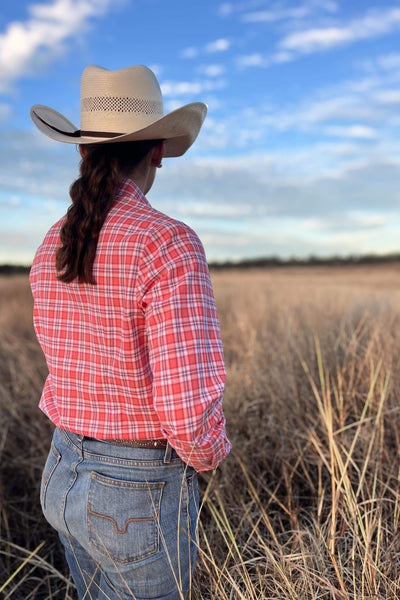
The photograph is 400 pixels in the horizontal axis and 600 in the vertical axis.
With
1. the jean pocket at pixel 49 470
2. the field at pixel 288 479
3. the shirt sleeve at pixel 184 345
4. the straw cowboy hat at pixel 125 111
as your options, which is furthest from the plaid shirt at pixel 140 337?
the field at pixel 288 479

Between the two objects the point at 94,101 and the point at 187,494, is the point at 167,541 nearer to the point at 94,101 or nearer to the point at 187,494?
the point at 187,494

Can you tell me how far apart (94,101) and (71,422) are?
1.06 metres

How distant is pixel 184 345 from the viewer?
1.19m

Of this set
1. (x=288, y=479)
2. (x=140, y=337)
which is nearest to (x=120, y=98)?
(x=140, y=337)

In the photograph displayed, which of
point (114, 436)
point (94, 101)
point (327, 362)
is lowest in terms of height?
point (327, 362)

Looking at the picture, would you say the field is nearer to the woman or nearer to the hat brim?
the woman

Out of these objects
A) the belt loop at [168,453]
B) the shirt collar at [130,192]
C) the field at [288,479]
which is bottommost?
the field at [288,479]

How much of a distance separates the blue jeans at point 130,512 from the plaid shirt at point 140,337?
0.23 feet

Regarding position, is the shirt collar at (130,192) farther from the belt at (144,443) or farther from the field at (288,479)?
the field at (288,479)

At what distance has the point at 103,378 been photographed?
1357 millimetres

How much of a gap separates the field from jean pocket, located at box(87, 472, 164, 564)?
39 centimetres

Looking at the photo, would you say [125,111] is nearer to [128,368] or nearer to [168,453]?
[128,368]

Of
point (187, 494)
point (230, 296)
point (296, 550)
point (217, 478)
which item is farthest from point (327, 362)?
point (230, 296)

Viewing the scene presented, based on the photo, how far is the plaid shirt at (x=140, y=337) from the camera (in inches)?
46.8
